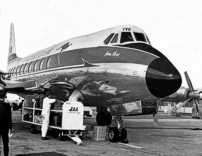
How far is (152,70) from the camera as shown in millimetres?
9891

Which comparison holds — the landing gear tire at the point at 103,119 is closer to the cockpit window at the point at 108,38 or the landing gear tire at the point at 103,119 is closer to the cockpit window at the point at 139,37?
the cockpit window at the point at 108,38

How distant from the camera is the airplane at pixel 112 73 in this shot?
10008 mm

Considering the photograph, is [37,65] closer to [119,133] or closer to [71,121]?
[71,121]

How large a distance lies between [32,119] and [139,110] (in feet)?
18.0

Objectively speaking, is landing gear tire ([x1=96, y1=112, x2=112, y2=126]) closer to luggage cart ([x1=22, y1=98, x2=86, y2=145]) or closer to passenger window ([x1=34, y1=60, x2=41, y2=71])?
luggage cart ([x1=22, y1=98, x2=86, y2=145])

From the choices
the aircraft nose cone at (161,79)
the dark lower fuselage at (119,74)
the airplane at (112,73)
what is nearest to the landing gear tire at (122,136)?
the airplane at (112,73)

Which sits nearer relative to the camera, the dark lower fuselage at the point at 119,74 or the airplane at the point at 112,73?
the dark lower fuselage at the point at 119,74

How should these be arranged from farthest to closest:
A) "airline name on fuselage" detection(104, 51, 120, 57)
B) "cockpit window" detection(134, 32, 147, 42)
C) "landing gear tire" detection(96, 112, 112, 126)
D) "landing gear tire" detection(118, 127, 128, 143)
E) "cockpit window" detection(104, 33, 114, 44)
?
"landing gear tire" detection(96, 112, 112, 126) → "cockpit window" detection(104, 33, 114, 44) → "cockpit window" detection(134, 32, 147, 42) → "landing gear tire" detection(118, 127, 128, 143) → "airline name on fuselage" detection(104, 51, 120, 57)

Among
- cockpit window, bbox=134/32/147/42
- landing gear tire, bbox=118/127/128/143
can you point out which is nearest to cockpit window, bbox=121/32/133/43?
cockpit window, bbox=134/32/147/42

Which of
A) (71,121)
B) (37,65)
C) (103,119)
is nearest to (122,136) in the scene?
(103,119)

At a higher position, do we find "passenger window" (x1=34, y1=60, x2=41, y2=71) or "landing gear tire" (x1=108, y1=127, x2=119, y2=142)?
"passenger window" (x1=34, y1=60, x2=41, y2=71)

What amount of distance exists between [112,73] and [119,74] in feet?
1.10

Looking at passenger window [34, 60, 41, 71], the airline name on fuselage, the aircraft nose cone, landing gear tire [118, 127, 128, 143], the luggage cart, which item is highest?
passenger window [34, 60, 41, 71]

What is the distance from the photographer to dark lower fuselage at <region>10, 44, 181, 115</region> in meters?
9.90
